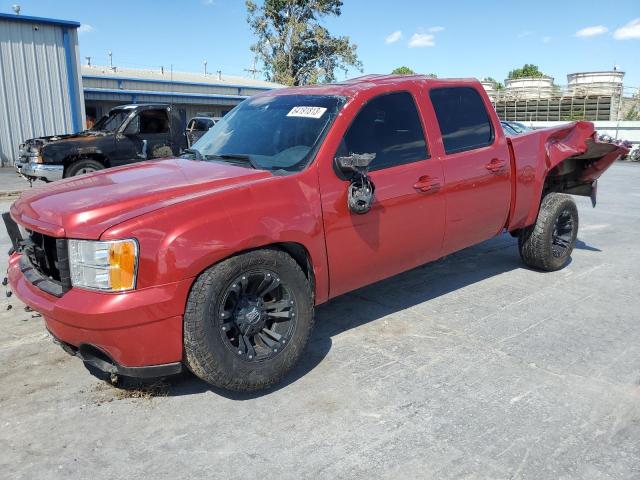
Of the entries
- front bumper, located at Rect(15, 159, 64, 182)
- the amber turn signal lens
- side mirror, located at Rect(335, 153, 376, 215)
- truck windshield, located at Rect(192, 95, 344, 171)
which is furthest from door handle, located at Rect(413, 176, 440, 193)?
front bumper, located at Rect(15, 159, 64, 182)

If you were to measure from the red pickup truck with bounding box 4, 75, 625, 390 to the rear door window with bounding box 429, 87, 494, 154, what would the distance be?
0.05 feet

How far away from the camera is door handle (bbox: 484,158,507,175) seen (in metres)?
4.72

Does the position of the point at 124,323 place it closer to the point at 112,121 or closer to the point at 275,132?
the point at 275,132

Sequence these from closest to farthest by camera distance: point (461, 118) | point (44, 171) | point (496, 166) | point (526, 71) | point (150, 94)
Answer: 1. point (461, 118)
2. point (496, 166)
3. point (44, 171)
4. point (150, 94)
5. point (526, 71)

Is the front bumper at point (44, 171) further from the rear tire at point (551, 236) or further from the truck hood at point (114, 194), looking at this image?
the rear tire at point (551, 236)

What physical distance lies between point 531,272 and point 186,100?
24837 millimetres

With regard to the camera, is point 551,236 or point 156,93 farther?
point 156,93

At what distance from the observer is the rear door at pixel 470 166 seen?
4.42m

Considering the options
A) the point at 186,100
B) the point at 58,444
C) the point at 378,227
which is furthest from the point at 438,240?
the point at 186,100

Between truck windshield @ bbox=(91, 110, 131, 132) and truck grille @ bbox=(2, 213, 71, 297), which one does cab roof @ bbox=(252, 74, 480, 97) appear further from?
truck windshield @ bbox=(91, 110, 131, 132)

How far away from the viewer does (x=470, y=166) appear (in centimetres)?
453

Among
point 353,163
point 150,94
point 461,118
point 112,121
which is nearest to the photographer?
point 353,163

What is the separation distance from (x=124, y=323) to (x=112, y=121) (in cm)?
1042

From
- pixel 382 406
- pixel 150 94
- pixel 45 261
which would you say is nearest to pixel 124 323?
pixel 45 261
